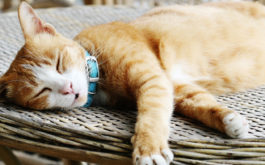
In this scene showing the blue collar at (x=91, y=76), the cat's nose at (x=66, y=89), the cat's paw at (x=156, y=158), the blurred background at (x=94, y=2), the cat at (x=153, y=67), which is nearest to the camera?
the cat's paw at (x=156, y=158)

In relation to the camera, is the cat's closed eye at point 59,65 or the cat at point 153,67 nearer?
the cat at point 153,67

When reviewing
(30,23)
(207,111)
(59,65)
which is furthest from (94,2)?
(207,111)

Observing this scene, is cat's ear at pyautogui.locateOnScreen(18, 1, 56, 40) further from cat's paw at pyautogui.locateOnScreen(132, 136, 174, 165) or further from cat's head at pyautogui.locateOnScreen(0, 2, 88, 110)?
cat's paw at pyautogui.locateOnScreen(132, 136, 174, 165)

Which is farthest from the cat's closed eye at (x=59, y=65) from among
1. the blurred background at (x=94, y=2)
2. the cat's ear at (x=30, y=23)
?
the blurred background at (x=94, y=2)

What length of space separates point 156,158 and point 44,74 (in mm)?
527

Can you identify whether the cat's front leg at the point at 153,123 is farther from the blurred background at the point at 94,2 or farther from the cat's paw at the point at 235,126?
the blurred background at the point at 94,2

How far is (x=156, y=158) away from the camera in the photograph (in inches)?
33.8

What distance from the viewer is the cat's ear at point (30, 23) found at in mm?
1231

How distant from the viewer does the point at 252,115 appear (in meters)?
1.11

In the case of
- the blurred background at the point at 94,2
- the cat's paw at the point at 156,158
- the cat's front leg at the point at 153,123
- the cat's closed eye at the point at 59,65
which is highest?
the blurred background at the point at 94,2

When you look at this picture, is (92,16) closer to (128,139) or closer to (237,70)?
(237,70)

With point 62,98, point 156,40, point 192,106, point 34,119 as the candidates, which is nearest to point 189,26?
point 156,40

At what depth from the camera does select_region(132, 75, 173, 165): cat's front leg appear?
2.83 feet

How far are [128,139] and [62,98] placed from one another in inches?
13.0
